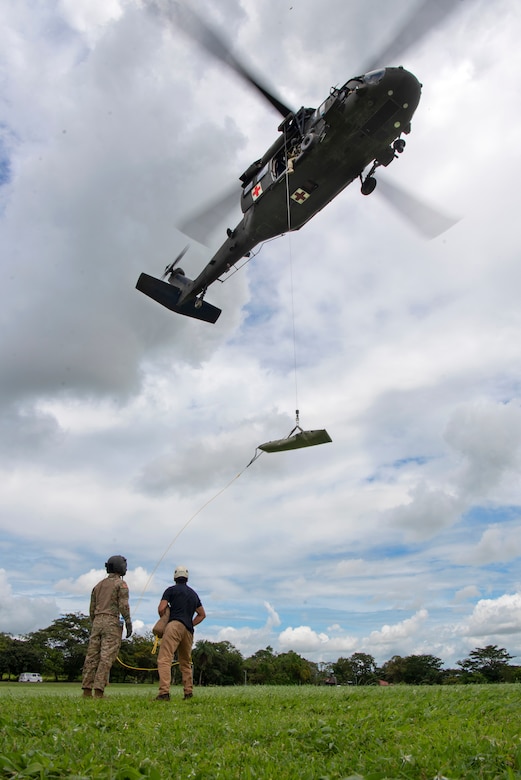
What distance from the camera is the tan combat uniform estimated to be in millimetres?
9219

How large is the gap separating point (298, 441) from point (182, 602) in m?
3.46

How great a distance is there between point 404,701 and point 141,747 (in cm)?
409

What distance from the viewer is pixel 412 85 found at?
44.1 feet

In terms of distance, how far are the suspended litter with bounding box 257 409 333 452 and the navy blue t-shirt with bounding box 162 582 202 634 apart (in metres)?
2.95

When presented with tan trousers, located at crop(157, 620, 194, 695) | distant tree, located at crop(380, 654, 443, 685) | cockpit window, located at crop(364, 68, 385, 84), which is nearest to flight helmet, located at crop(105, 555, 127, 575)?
tan trousers, located at crop(157, 620, 194, 695)

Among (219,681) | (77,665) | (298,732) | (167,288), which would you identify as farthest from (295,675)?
(298,732)

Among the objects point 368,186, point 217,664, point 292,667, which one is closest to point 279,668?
Answer: point 292,667

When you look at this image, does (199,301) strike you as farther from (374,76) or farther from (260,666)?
(260,666)

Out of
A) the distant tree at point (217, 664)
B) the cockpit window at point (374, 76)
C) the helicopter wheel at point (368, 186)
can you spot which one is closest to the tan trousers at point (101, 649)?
the helicopter wheel at point (368, 186)

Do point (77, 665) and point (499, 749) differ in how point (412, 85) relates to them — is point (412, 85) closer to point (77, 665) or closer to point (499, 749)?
point (499, 749)

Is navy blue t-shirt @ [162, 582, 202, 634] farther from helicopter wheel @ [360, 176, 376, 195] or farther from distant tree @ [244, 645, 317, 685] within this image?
distant tree @ [244, 645, 317, 685]

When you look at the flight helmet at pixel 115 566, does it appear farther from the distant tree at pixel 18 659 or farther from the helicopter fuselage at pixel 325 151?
the distant tree at pixel 18 659

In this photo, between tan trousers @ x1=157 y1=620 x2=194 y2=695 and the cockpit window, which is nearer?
tan trousers @ x1=157 y1=620 x2=194 y2=695

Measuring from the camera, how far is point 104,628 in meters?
9.40
